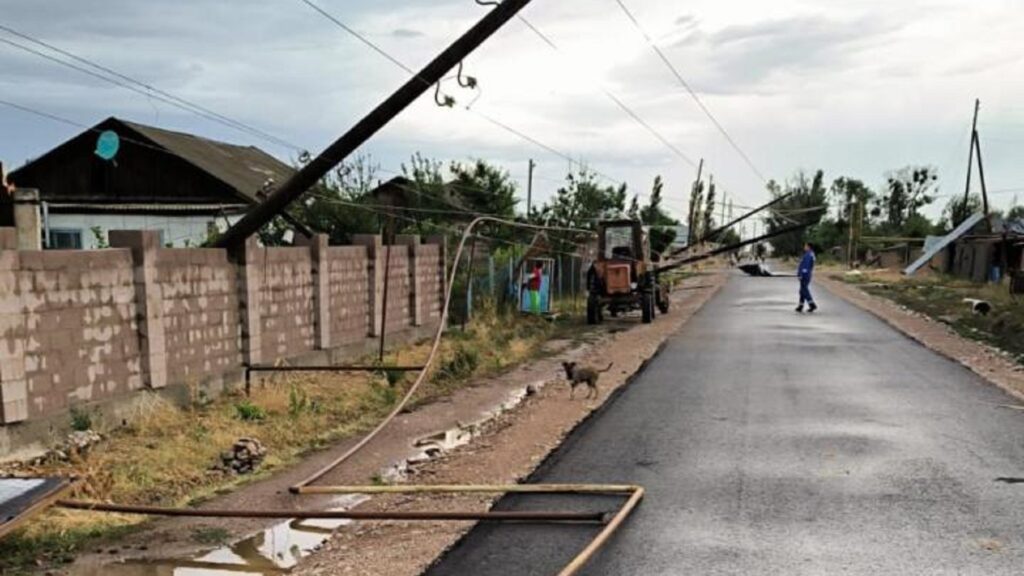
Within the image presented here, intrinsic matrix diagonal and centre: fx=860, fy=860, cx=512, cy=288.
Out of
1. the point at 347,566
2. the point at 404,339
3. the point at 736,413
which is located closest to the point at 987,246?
the point at 404,339

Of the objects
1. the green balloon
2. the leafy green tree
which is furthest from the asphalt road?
the leafy green tree

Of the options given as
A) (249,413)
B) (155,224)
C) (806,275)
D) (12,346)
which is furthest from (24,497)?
(155,224)

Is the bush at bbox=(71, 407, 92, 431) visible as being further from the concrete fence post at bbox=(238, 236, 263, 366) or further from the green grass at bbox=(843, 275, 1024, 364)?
the green grass at bbox=(843, 275, 1024, 364)

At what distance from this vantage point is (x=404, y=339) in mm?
18891

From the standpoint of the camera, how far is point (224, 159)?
37.2 meters

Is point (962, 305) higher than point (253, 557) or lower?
higher

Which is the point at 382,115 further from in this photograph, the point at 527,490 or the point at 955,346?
the point at 955,346

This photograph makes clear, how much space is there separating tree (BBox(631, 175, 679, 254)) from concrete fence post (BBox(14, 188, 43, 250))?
3632cm

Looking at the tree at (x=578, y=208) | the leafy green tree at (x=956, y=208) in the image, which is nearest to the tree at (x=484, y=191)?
the tree at (x=578, y=208)

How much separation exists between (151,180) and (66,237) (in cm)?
760

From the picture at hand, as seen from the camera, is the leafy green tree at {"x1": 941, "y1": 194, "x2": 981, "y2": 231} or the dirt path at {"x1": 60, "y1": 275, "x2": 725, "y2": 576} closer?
the dirt path at {"x1": 60, "y1": 275, "x2": 725, "y2": 576}

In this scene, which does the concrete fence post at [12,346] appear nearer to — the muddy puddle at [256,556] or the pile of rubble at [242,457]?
the pile of rubble at [242,457]

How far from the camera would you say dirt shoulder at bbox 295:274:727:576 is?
563 cm

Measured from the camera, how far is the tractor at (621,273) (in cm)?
2266
